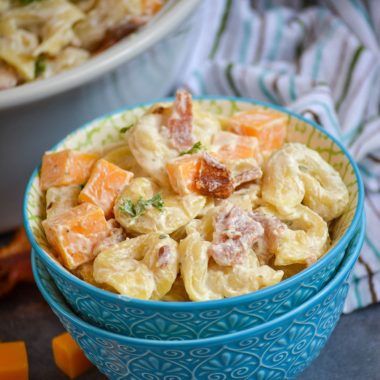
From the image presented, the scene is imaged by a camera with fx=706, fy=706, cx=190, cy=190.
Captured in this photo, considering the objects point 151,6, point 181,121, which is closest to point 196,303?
point 181,121

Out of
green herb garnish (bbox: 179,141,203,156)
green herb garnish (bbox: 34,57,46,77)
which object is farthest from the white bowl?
green herb garnish (bbox: 179,141,203,156)

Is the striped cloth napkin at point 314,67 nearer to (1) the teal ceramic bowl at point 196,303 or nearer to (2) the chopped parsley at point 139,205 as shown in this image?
(1) the teal ceramic bowl at point 196,303

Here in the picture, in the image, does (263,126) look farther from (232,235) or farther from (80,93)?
(80,93)

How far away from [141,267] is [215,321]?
0.16m

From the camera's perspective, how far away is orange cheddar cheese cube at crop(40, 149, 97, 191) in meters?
1.45

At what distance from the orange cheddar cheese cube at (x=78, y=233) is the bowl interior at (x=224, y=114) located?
46 mm

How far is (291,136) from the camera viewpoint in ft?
5.15

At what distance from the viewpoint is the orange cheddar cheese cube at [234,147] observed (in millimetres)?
1416

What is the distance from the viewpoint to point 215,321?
1.20 metres

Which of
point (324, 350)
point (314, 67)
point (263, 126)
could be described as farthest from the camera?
point (314, 67)

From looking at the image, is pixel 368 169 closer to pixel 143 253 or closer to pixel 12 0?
pixel 143 253

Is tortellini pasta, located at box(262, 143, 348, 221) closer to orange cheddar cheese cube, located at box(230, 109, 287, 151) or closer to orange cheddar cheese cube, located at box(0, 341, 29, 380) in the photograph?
orange cheddar cheese cube, located at box(230, 109, 287, 151)

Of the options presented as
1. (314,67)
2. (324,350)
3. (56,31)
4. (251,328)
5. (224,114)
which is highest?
(56,31)

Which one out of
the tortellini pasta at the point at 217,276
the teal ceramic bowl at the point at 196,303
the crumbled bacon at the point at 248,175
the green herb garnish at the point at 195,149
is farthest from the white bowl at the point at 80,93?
the tortellini pasta at the point at 217,276
